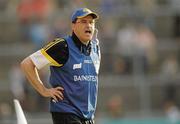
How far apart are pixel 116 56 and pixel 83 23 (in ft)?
39.1

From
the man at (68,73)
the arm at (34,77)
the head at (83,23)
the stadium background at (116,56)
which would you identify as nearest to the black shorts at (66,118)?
the man at (68,73)

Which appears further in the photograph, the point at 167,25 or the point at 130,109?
the point at 167,25

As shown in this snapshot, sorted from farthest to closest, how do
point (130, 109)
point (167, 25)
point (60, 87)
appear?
point (167, 25) < point (130, 109) < point (60, 87)

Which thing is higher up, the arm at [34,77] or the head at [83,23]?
the head at [83,23]

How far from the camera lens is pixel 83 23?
9.06 m

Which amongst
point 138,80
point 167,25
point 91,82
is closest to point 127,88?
point 138,80

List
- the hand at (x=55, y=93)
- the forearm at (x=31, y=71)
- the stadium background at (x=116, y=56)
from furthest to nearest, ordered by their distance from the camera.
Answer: the stadium background at (x=116, y=56), the forearm at (x=31, y=71), the hand at (x=55, y=93)

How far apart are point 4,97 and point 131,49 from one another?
380 cm

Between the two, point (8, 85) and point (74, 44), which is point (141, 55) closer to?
point (8, 85)

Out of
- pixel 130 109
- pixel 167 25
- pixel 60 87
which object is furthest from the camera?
pixel 167 25

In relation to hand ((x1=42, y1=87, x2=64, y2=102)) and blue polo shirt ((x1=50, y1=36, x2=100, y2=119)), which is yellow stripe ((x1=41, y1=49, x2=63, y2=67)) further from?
hand ((x1=42, y1=87, x2=64, y2=102))

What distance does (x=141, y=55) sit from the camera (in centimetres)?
2094

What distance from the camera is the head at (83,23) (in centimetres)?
898

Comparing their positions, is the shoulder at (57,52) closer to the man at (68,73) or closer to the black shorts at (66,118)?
the man at (68,73)
